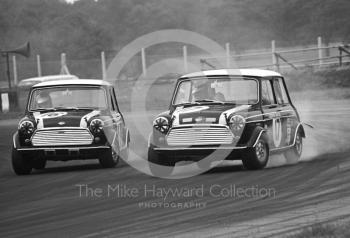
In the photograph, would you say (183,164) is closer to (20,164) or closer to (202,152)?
(202,152)

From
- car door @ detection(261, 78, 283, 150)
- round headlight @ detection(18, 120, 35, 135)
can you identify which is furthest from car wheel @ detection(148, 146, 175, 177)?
round headlight @ detection(18, 120, 35, 135)

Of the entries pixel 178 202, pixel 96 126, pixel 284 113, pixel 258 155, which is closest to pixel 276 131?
pixel 284 113

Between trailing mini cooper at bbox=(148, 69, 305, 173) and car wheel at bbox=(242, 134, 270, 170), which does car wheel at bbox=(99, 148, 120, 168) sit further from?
car wheel at bbox=(242, 134, 270, 170)

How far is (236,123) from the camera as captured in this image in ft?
38.8

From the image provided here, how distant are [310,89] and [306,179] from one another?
21.9 meters

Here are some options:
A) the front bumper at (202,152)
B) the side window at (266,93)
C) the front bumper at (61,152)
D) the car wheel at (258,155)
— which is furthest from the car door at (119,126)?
the car wheel at (258,155)

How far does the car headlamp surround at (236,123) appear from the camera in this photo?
1181 cm

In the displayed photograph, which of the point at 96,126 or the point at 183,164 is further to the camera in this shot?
the point at 96,126

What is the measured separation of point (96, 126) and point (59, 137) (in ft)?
1.88

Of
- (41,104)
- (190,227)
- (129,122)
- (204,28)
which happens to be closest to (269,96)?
(41,104)

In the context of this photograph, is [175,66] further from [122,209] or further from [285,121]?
[122,209]

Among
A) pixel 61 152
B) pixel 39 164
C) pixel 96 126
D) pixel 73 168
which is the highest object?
pixel 96 126

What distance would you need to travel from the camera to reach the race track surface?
7652 mm

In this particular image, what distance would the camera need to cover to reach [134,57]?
42094 millimetres
